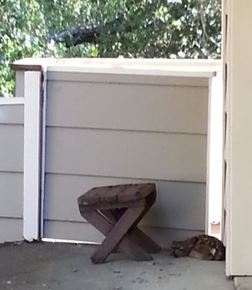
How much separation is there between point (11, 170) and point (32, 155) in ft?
0.56

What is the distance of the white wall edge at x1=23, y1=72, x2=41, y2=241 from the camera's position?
15.3ft

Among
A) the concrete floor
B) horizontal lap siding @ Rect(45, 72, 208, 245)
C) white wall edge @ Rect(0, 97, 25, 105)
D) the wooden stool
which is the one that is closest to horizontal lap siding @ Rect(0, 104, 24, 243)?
white wall edge @ Rect(0, 97, 25, 105)

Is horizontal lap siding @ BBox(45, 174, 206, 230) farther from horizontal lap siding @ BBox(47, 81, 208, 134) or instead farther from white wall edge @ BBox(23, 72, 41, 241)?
horizontal lap siding @ BBox(47, 81, 208, 134)

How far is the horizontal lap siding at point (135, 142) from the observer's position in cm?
457

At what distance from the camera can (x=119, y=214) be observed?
4.23 m

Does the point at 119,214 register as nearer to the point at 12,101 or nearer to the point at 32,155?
the point at 32,155

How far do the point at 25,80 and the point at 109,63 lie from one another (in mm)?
720

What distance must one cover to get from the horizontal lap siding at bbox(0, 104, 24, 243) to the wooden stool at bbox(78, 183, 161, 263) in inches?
26.4

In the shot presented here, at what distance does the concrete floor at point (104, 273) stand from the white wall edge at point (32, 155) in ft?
1.00

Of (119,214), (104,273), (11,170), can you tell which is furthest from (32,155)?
(104,273)

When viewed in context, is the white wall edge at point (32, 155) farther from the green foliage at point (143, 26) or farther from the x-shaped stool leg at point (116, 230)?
the green foliage at point (143, 26)

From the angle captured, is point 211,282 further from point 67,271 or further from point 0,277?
point 0,277

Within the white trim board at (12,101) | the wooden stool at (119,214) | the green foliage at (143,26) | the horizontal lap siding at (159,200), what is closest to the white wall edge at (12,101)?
the white trim board at (12,101)

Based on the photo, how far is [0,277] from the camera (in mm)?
4023
